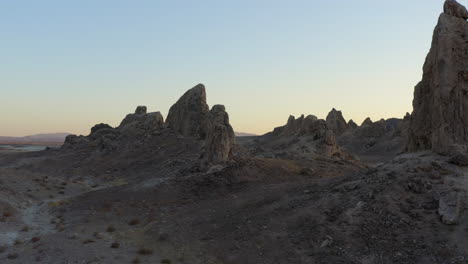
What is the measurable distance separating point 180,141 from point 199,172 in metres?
25.1

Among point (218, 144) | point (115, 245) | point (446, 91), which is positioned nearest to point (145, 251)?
point (115, 245)

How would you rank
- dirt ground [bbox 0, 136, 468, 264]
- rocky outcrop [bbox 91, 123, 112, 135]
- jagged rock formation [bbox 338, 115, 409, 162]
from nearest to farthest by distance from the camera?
dirt ground [bbox 0, 136, 468, 264]
rocky outcrop [bbox 91, 123, 112, 135]
jagged rock formation [bbox 338, 115, 409, 162]

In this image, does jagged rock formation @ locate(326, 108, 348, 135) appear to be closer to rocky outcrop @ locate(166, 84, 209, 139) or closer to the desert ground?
rocky outcrop @ locate(166, 84, 209, 139)

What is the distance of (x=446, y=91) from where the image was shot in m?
22.4

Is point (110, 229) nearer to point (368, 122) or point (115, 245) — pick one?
point (115, 245)

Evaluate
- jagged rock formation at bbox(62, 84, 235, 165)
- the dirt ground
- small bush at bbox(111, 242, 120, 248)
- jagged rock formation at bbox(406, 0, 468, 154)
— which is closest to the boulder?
the dirt ground

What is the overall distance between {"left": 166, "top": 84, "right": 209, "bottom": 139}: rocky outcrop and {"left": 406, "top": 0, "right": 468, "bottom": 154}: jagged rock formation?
41.8m

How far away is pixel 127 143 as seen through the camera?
64.6 m

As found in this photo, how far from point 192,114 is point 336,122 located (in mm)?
62181

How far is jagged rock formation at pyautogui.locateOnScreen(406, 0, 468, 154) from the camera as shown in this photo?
2205 cm

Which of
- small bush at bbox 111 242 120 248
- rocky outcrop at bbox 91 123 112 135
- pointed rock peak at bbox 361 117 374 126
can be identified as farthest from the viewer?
pointed rock peak at bbox 361 117 374 126

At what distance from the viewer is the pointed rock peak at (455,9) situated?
976 inches

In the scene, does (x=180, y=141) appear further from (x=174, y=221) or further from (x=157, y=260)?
(x=157, y=260)

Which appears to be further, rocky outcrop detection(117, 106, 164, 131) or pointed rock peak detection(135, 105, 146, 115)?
pointed rock peak detection(135, 105, 146, 115)
